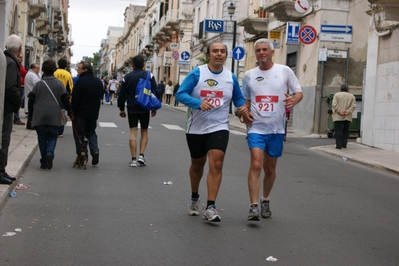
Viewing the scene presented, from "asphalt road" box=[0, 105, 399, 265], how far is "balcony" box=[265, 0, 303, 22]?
14.6m

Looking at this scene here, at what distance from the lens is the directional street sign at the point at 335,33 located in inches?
928

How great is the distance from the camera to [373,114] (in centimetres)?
2066

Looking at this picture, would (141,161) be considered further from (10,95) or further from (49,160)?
(10,95)

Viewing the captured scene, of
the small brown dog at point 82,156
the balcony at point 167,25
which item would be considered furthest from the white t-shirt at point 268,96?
the balcony at point 167,25

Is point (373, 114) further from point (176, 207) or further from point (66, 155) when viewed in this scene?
point (176, 207)

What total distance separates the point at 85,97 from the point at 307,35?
42.6 ft

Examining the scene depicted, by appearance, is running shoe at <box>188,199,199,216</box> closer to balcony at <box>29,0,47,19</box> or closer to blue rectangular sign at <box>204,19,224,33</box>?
balcony at <box>29,0,47,19</box>

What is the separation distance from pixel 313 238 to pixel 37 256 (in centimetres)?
265

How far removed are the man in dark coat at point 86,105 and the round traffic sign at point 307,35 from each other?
12.5 m

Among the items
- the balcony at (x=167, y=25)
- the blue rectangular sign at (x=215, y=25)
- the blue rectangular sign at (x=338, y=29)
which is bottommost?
the blue rectangular sign at (x=338, y=29)

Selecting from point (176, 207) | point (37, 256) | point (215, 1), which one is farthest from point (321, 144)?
point (215, 1)

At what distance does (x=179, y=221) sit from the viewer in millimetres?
7598

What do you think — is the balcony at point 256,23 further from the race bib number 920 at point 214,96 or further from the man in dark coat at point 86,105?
the race bib number 920 at point 214,96

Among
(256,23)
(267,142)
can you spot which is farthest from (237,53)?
(267,142)
